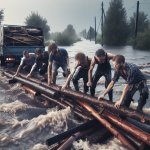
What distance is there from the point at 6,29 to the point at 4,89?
25.3ft

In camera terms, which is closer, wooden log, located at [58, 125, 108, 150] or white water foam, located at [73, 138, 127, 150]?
wooden log, located at [58, 125, 108, 150]

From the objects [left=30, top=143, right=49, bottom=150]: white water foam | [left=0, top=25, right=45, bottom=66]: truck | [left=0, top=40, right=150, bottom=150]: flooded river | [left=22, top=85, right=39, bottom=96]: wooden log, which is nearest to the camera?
[left=30, top=143, right=49, bottom=150]: white water foam

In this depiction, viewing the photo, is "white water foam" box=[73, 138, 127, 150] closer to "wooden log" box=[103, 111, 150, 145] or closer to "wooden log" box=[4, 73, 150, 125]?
"wooden log" box=[103, 111, 150, 145]

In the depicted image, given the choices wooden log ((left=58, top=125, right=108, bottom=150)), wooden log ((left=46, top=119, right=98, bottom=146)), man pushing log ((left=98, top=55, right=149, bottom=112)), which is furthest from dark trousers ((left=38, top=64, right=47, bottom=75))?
wooden log ((left=58, top=125, right=108, bottom=150))

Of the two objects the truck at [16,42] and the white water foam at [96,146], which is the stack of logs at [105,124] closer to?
the white water foam at [96,146]

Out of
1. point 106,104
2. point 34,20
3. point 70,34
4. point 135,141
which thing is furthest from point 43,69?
point 70,34

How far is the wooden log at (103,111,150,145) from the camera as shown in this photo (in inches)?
246

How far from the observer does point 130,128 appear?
6.79 meters

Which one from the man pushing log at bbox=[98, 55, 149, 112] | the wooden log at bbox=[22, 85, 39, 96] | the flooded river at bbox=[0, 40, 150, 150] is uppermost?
the man pushing log at bbox=[98, 55, 149, 112]

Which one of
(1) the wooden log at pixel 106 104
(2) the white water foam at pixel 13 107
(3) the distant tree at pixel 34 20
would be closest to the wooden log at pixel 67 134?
(1) the wooden log at pixel 106 104

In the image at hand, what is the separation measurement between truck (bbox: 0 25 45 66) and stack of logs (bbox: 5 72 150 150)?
11.3 meters

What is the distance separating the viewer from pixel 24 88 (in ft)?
43.8

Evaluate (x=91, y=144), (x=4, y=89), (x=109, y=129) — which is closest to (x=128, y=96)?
(x=109, y=129)

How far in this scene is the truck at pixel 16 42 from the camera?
66.3 ft
